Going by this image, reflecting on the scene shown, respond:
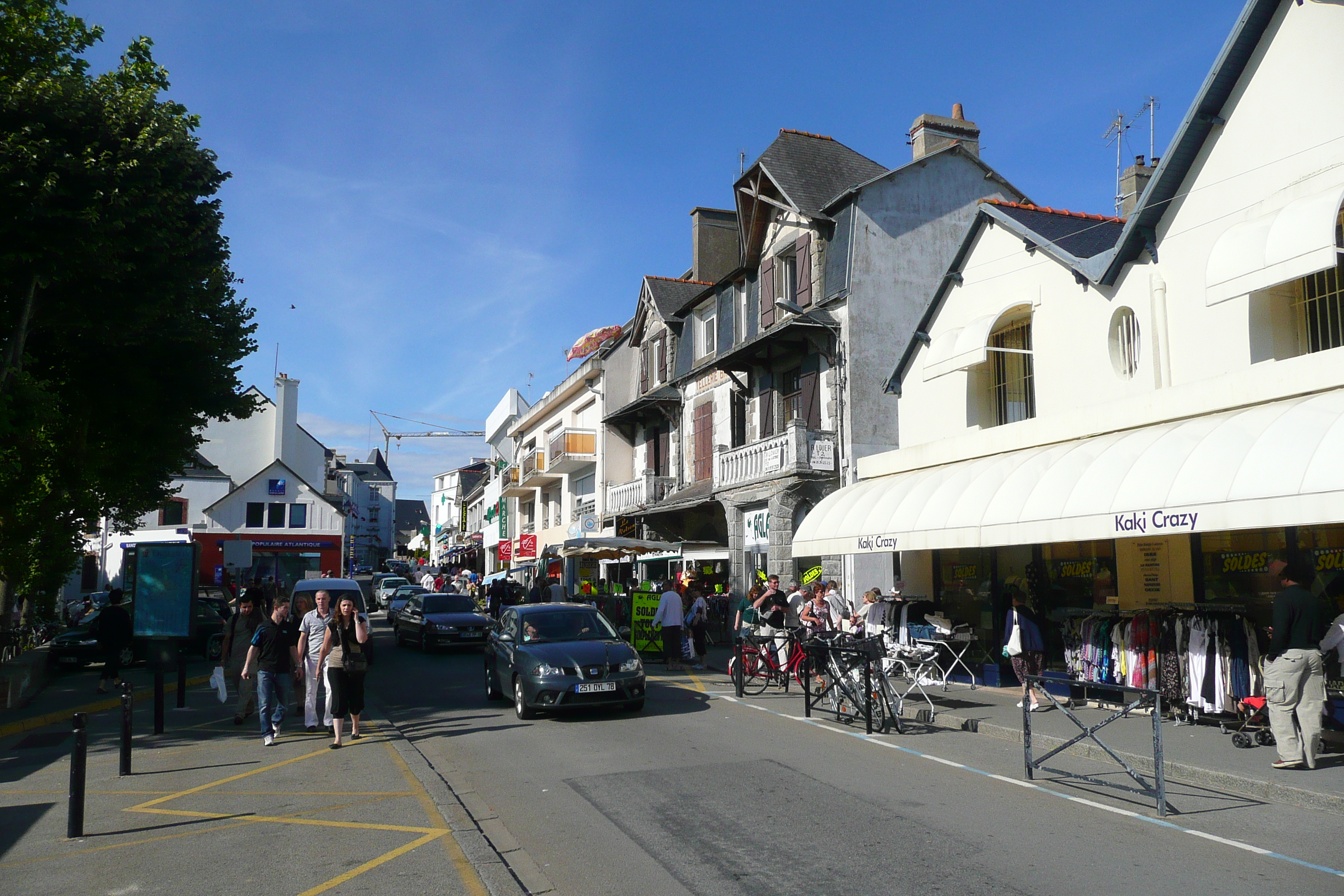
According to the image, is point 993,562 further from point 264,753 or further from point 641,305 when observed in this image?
point 641,305

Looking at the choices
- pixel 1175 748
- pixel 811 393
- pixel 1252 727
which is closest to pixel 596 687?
pixel 1175 748

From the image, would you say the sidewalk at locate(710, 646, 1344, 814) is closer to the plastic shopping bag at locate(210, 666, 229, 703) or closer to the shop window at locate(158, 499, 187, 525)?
the plastic shopping bag at locate(210, 666, 229, 703)

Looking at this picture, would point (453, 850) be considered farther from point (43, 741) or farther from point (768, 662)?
point (768, 662)

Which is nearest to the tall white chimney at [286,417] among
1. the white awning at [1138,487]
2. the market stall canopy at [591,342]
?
the market stall canopy at [591,342]

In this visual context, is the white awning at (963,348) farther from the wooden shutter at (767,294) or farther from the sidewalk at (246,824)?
the sidewalk at (246,824)

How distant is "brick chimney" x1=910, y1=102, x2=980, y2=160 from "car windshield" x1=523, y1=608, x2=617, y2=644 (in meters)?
15.3

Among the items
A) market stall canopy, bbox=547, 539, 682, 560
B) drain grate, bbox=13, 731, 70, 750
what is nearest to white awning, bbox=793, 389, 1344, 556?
market stall canopy, bbox=547, 539, 682, 560

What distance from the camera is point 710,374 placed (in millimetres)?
28109

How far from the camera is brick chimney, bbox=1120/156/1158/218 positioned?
20.4m

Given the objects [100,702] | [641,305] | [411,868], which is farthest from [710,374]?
[411,868]

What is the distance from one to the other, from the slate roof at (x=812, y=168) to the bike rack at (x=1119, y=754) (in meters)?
16.4

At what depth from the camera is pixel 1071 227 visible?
1658cm

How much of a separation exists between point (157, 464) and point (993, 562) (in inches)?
641

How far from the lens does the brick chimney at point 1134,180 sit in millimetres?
20375
